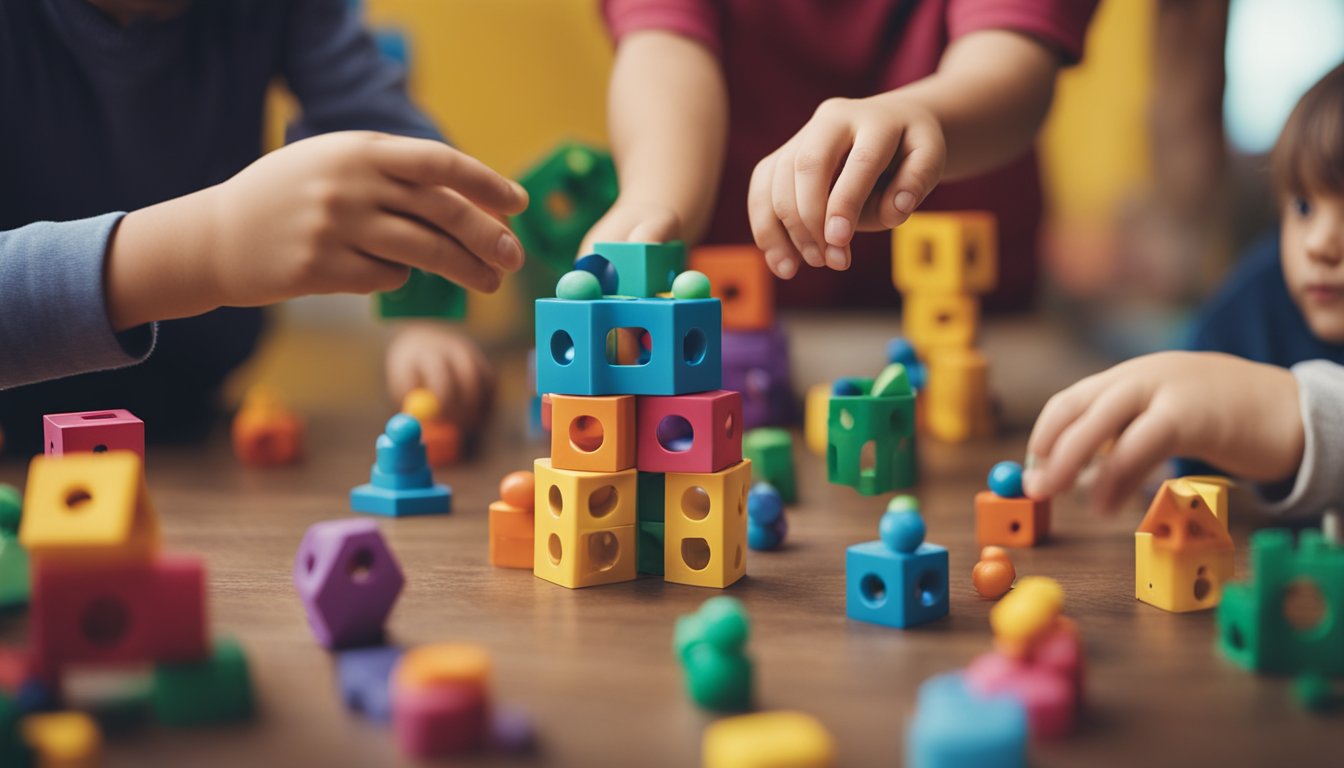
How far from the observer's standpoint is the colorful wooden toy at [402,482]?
942 mm

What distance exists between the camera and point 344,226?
714mm

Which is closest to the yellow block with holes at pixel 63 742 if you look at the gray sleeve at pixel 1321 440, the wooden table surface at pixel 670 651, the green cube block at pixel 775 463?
the wooden table surface at pixel 670 651

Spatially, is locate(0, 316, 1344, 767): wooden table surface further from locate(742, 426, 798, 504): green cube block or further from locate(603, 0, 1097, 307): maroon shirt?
locate(603, 0, 1097, 307): maroon shirt

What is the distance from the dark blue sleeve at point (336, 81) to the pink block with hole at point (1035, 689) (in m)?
0.96

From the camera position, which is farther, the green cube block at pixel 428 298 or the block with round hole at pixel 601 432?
the green cube block at pixel 428 298

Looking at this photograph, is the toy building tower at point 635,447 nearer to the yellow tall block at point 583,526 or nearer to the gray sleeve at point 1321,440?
the yellow tall block at point 583,526

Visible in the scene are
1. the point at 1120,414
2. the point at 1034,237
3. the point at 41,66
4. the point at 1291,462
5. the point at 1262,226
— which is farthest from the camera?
the point at 1262,226

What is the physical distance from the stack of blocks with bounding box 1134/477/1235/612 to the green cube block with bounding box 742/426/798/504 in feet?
1.01

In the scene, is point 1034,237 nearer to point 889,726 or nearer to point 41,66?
point 41,66

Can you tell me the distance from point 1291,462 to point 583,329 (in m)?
0.48

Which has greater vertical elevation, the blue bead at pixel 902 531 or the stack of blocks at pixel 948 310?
the stack of blocks at pixel 948 310

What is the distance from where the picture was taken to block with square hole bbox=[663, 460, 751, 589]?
29.4 inches

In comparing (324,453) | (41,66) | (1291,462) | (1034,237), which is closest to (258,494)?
(324,453)

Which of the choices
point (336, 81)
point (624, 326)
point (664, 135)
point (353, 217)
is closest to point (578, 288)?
point (624, 326)
